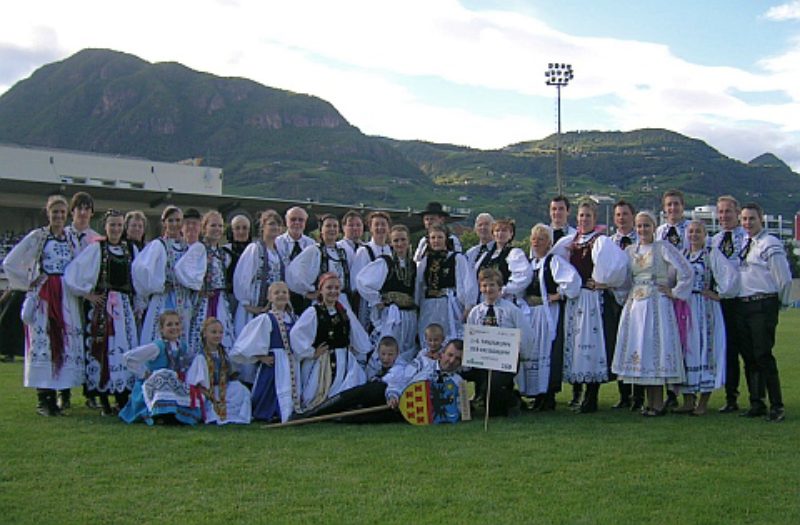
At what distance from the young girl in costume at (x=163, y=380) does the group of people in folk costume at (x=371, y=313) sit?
0.06ft

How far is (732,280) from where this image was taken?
778 centimetres

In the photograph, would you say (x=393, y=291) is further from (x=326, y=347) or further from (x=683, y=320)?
(x=683, y=320)

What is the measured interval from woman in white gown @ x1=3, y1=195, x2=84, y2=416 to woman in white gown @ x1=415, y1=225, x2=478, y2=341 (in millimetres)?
3268

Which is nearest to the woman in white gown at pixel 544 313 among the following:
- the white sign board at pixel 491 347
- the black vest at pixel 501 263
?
the black vest at pixel 501 263

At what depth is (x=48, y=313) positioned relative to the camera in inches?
306

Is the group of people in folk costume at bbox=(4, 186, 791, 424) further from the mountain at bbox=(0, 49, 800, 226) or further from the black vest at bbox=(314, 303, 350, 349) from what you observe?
the mountain at bbox=(0, 49, 800, 226)

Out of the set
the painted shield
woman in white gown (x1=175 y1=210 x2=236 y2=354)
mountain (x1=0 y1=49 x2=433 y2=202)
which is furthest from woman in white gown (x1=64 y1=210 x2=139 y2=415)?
mountain (x1=0 y1=49 x2=433 y2=202)

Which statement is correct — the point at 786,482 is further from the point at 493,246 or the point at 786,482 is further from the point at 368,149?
the point at 368,149

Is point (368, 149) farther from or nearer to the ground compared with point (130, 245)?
farther from the ground

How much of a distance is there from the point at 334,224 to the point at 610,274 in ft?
8.72

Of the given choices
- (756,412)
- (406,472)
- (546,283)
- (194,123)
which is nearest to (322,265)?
(546,283)

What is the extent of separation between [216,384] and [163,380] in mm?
494

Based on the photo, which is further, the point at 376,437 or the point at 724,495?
the point at 376,437

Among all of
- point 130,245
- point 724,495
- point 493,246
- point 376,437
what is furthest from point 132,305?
point 724,495
